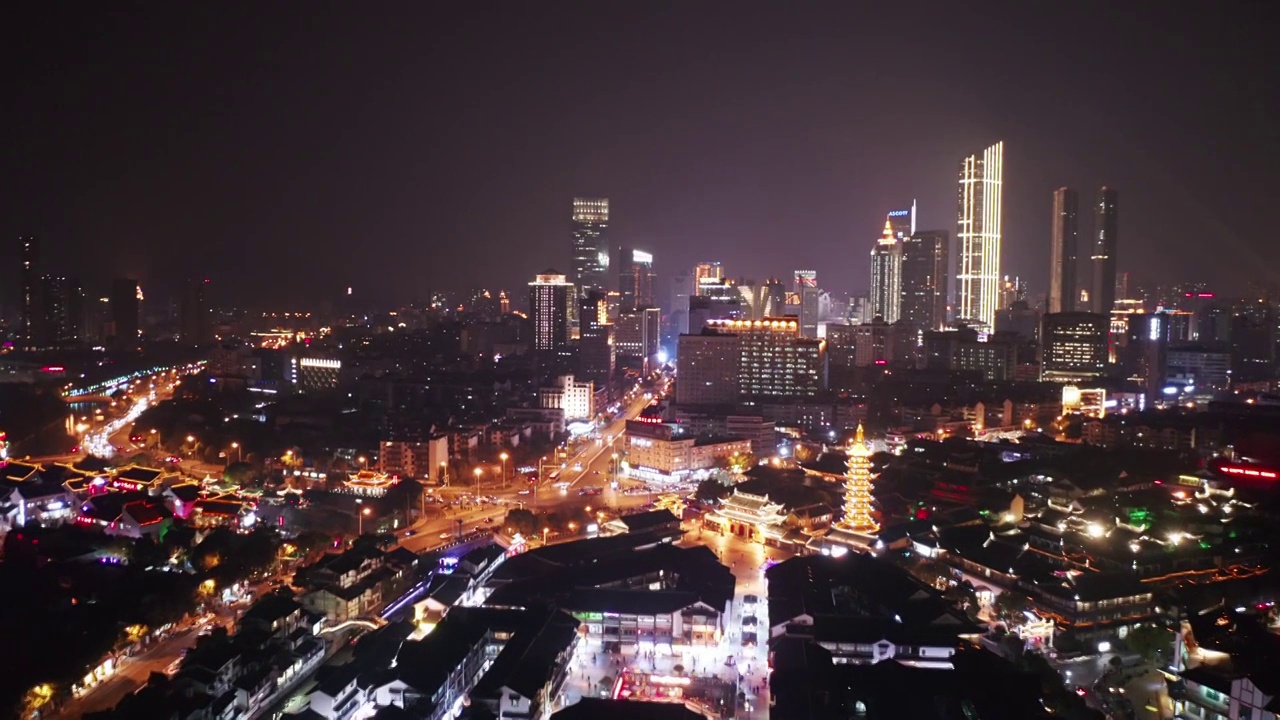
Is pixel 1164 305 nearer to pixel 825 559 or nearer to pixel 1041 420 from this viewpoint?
pixel 1041 420

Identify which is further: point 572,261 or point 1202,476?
point 572,261

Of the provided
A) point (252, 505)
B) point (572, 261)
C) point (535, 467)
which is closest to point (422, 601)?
point (252, 505)

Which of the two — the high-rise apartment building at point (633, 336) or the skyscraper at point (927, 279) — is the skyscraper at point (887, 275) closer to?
the skyscraper at point (927, 279)

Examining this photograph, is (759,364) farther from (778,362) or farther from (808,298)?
(808,298)

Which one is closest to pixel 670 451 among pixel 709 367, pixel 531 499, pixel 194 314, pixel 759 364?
pixel 531 499

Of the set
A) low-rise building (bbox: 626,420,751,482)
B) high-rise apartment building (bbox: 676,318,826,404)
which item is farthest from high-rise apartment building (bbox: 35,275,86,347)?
low-rise building (bbox: 626,420,751,482)

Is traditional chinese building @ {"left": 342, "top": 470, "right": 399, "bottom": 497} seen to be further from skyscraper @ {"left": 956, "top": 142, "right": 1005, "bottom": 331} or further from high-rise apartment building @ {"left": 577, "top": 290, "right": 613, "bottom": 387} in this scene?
skyscraper @ {"left": 956, "top": 142, "right": 1005, "bottom": 331}

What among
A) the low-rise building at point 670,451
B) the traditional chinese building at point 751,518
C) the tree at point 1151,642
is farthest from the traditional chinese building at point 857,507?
the low-rise building at point 670,451
